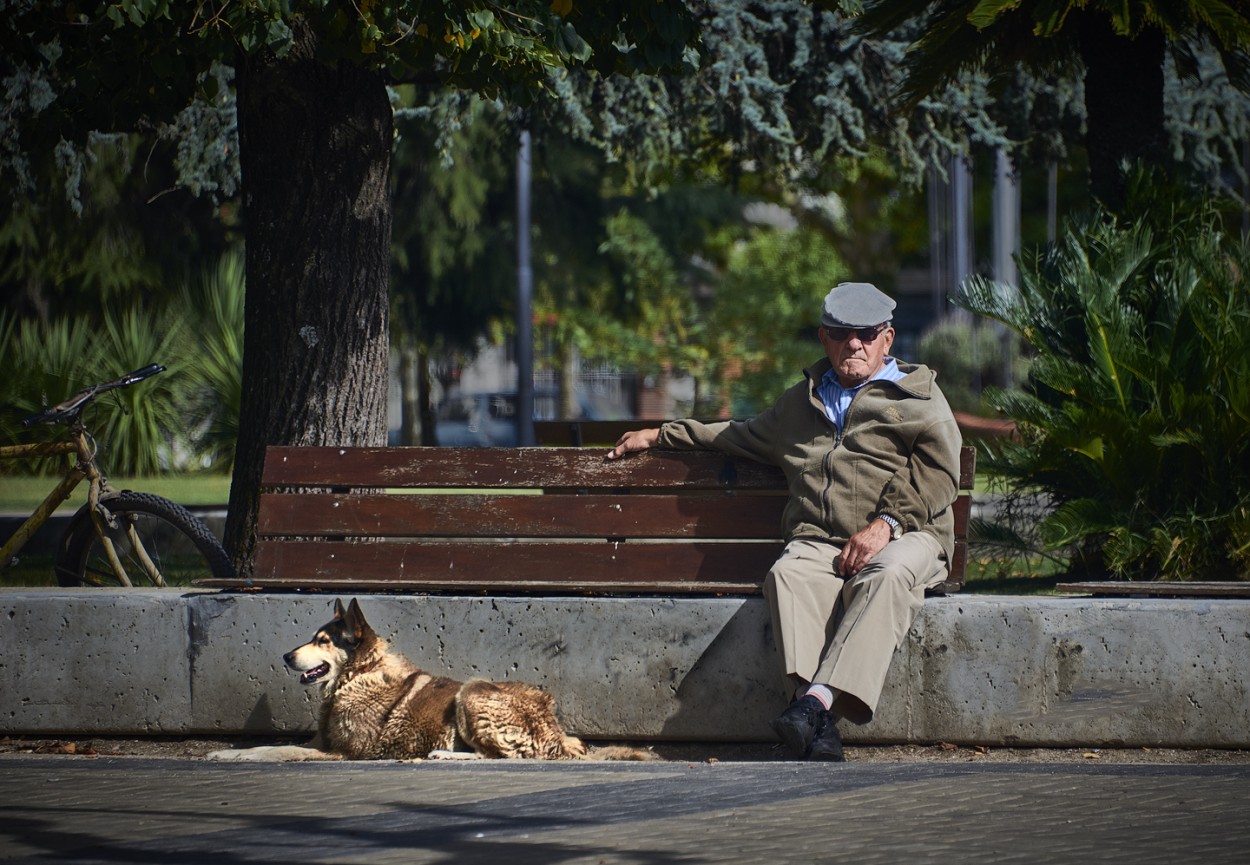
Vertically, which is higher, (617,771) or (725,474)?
(725,474)

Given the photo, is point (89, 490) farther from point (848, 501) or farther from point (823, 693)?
point (823, 693)

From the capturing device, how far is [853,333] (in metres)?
6.17

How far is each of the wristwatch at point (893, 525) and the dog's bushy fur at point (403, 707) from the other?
124 cm

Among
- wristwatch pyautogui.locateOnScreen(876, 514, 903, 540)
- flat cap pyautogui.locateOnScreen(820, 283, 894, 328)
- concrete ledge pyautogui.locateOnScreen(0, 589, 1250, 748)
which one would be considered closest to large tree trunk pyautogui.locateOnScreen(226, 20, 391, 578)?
concrete ledge pyautogui.locateOnScreen(0, 589, 1250, 748)

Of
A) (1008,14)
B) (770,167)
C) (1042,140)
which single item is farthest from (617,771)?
(1042,140)

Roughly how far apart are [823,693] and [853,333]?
1.41 meters

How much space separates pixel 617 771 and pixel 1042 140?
442 inches

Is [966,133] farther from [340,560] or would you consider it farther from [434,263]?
[434,263]

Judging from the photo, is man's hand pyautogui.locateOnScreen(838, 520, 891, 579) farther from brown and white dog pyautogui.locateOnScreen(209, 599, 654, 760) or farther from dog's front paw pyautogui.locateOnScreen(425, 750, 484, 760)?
dog's front paw pyautogui.locateOnScreen(425, 750, 484, 760)

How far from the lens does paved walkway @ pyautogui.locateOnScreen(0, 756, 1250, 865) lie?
14.5ft

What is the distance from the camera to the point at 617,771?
18.4 feet

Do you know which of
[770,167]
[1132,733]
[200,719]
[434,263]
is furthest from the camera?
[434,263]

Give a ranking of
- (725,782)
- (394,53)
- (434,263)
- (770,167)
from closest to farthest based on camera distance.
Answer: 1. (725,782)
2. (394,53)
3. (770,167)
4. (434,263)

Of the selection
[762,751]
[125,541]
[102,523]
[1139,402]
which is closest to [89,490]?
[102,523]
